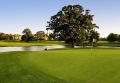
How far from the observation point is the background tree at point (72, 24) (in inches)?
3243

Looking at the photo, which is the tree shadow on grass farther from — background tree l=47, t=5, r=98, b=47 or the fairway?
background tree l=47, t=5, r=98, b=47

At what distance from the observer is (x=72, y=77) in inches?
800

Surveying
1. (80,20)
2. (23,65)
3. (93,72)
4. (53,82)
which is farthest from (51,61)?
(80,20)

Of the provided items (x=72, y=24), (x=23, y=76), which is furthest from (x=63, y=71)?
(x=72, y=24)

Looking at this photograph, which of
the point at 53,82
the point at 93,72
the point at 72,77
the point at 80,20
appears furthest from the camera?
the point at 80,20

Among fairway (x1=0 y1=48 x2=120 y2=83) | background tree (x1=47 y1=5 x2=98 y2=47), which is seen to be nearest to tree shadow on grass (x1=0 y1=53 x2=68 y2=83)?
fairway (x1=0 y1=48 x2=120 y2=83)

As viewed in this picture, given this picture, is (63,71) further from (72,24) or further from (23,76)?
(72,24)

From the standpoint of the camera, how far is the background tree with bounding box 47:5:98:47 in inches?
3243

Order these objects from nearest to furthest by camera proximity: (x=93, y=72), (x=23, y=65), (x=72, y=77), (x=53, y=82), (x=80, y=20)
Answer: (x=53, y=82), (x=72, y=77), (x=93, y=72), (x=23, y=65), (x=80, y=20)

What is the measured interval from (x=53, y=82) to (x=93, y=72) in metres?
4.09

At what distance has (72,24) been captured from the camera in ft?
274

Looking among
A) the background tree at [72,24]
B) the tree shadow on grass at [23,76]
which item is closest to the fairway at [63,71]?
the tree shadow on grass at [23,76]

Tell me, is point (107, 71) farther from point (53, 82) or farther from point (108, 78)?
point (53, 82)

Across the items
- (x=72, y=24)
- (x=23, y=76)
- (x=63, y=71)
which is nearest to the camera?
(x=23, y=76)
